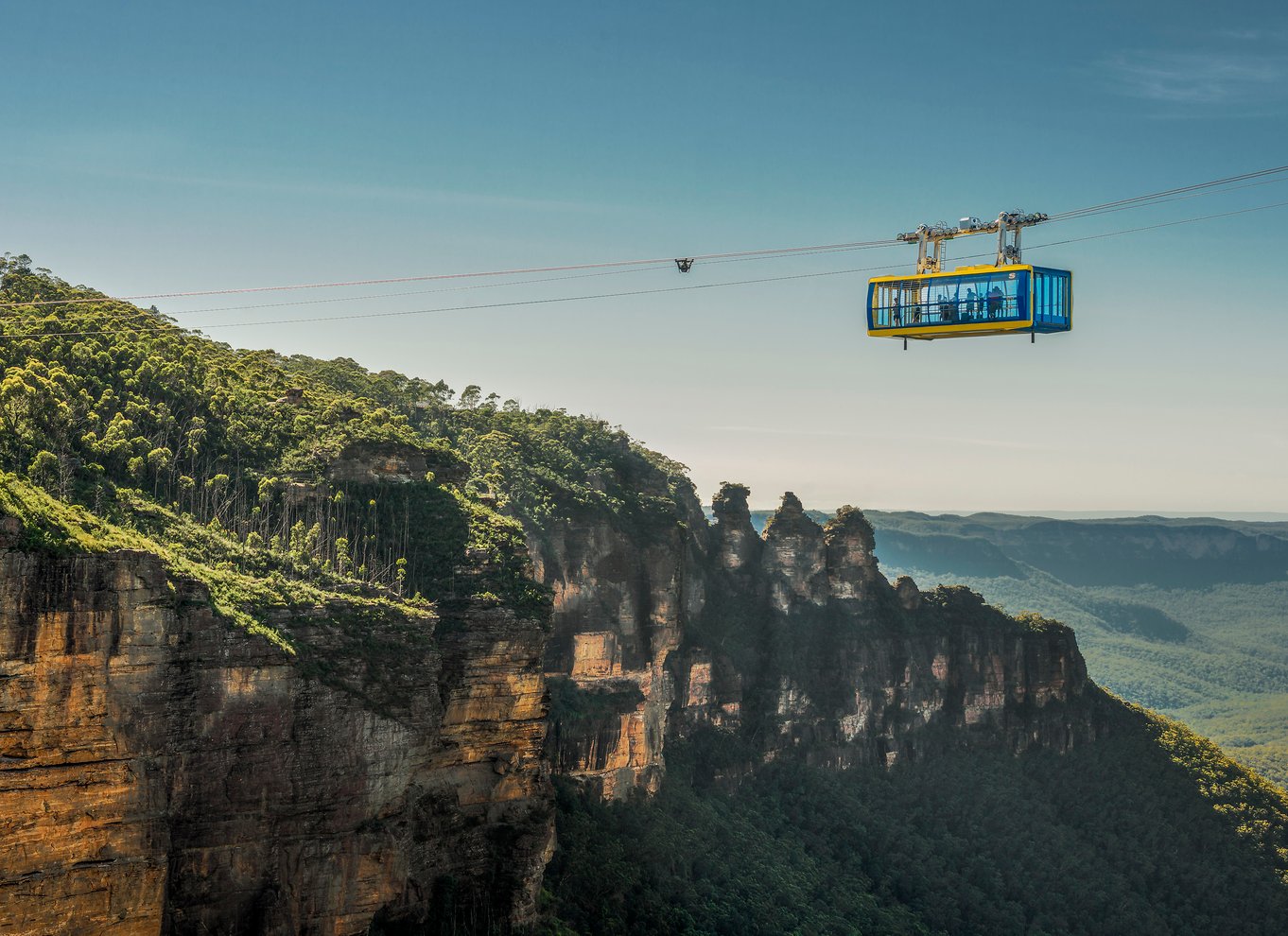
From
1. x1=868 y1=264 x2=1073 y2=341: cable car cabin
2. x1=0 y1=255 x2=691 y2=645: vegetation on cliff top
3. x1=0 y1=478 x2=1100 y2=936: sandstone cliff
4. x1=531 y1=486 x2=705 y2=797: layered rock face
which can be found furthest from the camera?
x1=531 y1=486 x2=705 y2=797: layered rock face

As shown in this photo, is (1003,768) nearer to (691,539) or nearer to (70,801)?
(691,539)

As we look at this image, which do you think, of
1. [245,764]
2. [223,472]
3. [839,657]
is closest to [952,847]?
[839,657]

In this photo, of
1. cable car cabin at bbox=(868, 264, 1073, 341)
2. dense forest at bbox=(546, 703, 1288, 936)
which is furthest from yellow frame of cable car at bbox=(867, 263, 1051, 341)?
dense forest at bbox=(546, 703, 1288, 936)

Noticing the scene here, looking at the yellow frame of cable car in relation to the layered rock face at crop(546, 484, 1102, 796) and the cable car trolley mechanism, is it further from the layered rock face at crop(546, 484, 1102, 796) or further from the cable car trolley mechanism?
the layered rock face at crop(546, 484, 1102, 796)

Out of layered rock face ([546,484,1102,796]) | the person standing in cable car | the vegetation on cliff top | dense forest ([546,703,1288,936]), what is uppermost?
the person standing in cable car

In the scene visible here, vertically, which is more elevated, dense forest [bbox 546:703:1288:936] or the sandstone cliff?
the sandstone cliff

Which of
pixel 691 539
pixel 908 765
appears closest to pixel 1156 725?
pixel 908 765
